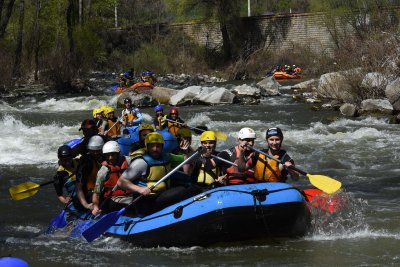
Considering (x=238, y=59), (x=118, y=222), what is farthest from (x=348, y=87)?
(x=238, y=59)

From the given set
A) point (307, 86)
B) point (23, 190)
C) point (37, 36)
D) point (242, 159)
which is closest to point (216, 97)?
point (307, 86)

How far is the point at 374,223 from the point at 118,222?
8.92 ft

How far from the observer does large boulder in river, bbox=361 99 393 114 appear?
16.2 metres

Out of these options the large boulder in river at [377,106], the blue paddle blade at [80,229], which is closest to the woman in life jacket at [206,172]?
the blue paddle blade at [80,229]

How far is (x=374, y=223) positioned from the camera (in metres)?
7.24

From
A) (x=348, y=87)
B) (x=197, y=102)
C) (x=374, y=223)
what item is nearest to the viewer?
(x=374, y=223)

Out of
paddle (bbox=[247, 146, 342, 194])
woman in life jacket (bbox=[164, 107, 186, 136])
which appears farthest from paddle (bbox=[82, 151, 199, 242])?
woman in life jacket (bbox=[164, 107, 186, 136])

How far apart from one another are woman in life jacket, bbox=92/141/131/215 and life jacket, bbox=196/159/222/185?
0.72m

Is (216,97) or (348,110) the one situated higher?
(348,110)

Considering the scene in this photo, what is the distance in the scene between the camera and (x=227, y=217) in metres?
5.88

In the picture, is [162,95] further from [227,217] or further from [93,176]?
[227,217]

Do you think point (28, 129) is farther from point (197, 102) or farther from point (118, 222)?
point (118, 222)

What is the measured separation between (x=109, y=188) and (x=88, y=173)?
0.29m

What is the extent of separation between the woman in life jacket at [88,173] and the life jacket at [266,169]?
4.90 feet
